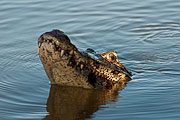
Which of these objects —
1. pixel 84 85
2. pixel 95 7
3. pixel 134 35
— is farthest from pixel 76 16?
pixel 84 85

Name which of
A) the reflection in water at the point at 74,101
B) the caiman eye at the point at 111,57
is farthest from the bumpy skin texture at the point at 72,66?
the reflection in water at the point at 74,101

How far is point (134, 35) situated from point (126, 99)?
346cm

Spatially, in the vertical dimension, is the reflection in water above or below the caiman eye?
below

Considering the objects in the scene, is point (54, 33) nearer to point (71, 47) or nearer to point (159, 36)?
point (71, 47)

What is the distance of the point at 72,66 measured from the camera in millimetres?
4945

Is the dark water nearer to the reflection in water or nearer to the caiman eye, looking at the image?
the reflection in water

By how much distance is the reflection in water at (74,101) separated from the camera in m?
4.77

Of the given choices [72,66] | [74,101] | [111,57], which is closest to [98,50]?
[111,57]

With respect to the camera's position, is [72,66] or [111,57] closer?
[72,66]

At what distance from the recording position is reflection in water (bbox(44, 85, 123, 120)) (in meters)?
4.77

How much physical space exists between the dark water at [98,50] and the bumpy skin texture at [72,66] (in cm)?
20

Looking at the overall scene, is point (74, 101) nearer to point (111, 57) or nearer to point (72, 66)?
point (72, 66)

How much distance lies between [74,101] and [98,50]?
258cm

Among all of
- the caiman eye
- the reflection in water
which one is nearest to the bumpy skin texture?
the caiman eye
